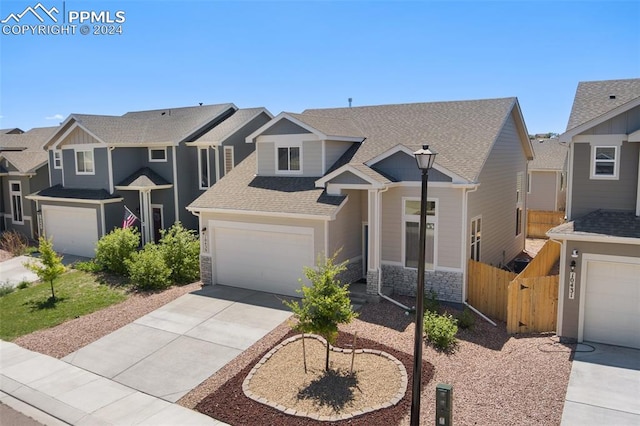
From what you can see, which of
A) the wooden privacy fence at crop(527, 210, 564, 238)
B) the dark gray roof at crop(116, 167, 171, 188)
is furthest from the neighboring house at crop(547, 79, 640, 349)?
the dark gray roof at crop(116, 167, 171, 188)

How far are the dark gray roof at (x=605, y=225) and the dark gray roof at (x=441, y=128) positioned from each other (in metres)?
3.24

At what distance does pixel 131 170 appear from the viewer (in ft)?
82.2

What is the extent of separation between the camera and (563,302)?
1272 centimetres

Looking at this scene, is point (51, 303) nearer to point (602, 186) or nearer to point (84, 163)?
point (84, 163)

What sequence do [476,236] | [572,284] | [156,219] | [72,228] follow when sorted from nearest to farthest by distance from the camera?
[572,284], [476,236], [72,228], [156,219]

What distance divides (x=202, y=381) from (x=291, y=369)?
2.14 m

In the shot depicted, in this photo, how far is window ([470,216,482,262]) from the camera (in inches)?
640

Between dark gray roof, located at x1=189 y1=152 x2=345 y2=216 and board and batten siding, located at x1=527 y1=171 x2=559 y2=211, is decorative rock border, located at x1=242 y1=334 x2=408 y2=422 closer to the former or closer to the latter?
dark gray roof, located at x1=189 y1=152 x2=345 y2=216

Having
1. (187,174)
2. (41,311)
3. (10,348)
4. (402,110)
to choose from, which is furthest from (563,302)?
(187,174)

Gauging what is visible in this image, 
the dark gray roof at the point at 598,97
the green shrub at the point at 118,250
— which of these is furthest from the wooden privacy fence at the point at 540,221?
the green shrub at the point at 118,250

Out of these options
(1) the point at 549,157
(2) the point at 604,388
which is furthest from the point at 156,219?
(1) the point at 549,157

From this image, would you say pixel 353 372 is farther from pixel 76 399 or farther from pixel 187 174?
pixel 187 174

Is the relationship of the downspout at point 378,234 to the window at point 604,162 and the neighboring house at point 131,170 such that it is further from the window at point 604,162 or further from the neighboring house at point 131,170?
the neighboring house at point 131,170

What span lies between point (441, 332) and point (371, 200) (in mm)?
4854
